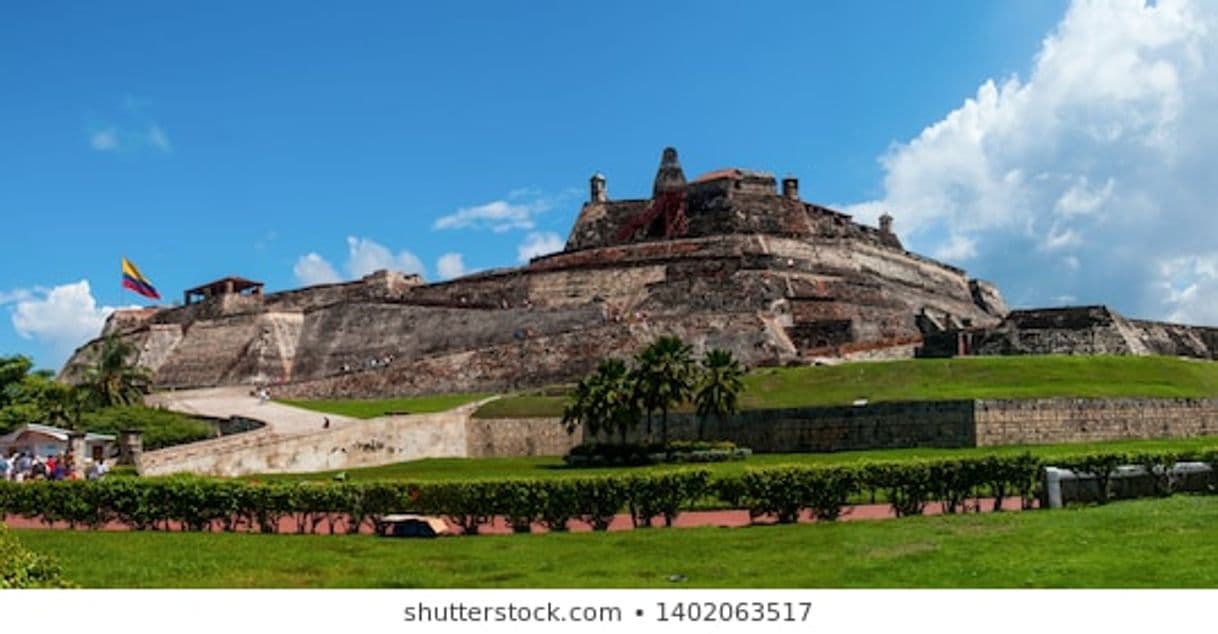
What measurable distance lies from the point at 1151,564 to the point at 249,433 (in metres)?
27.3

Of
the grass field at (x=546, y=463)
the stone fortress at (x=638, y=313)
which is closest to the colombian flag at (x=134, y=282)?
the stone fortress at (x=638, y=313)

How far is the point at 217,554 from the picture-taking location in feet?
49.1

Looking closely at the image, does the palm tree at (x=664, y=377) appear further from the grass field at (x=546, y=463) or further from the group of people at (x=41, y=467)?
the group of people at (x=41, y=467)

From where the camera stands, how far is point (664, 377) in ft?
107

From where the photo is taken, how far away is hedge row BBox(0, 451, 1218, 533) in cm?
1806

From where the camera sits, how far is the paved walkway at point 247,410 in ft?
121

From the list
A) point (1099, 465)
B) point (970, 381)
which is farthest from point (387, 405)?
point (1099, 465)

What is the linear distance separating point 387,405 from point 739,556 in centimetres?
3295

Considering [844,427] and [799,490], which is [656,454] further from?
[799,490]

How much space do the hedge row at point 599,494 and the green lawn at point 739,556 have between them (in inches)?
45.0

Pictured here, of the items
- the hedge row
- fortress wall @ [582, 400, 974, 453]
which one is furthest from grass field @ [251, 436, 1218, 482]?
the hedge row

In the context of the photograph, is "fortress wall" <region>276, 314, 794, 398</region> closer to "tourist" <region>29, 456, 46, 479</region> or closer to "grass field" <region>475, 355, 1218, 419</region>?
"grass field" <region>475, 355, 1218, 419</region>

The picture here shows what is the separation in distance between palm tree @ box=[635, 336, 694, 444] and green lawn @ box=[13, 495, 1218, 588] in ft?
50.6

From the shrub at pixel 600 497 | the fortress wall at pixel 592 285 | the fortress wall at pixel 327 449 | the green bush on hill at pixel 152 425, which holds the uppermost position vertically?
the fortress wall at pixel 592 285
